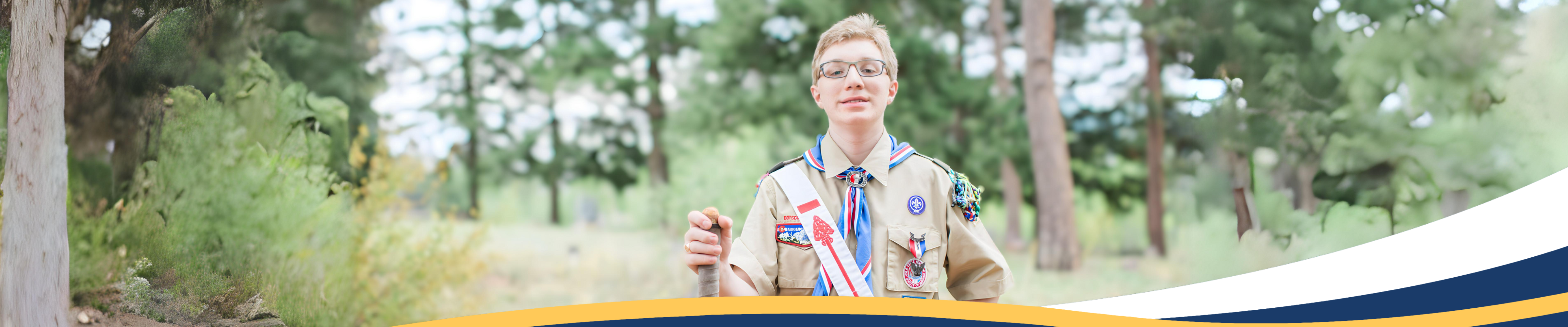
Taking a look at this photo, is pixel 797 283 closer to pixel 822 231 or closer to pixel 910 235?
pixel 822 231

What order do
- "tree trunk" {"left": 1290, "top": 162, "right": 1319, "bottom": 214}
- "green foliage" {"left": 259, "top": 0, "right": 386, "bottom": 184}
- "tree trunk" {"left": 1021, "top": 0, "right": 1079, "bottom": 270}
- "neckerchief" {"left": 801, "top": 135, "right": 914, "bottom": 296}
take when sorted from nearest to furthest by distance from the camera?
"neckerchief" {"left": 801, "top": 135, "right": 914, "bottom": 296}
"tree trunk" {"left": 1290, "top": 162, "right": 1319, "bottom": 214}
"green foliage" {"left": 259, "top": 0, "right": 386, "bottom": 184}
"tree trunk" {"left": 1021, "top": 0, "right": 1079, "bottom": 270}

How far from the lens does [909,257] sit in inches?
63.0

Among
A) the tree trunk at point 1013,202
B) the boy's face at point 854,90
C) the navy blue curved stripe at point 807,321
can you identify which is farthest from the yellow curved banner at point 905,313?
the tree trunk at point 1013,202

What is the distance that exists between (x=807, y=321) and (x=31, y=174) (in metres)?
3.12

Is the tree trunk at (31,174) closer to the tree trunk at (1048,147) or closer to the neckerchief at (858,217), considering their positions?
the neckerchief at (858,217)

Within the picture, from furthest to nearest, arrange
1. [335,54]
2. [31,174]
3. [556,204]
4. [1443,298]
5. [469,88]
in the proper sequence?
[556,204] < [469,88] < [335,54] < [31,174] < [1443,298]

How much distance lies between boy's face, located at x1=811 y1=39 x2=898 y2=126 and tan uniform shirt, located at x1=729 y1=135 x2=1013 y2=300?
95 millimetres

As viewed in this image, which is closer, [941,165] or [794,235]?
[794,235]

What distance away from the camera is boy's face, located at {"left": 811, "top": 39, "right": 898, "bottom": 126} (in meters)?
1.56

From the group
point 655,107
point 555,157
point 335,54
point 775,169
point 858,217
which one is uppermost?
point 655,107

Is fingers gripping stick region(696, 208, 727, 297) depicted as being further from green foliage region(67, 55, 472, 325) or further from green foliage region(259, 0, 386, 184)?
green foliage region(259, 0, 386, 184)

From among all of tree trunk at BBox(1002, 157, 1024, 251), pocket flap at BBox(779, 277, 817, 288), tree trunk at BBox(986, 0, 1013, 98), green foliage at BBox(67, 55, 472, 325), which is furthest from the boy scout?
tree trunk at BBox(1002, 157, 1024, 251)

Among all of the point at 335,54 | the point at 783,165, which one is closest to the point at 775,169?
the point at 783,165

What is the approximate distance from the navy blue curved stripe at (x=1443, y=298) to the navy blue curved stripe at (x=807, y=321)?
709mm
